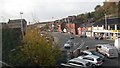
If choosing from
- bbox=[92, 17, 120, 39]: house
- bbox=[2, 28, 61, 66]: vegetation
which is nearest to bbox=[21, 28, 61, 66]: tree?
bbox=[2, 28, 61, 66]: vegetation

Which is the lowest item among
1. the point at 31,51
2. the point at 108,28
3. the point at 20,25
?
Result: the point at 31,51

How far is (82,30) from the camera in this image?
112 metres

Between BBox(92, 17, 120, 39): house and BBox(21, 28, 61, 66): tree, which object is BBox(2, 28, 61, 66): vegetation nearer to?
BBox(21, 28, 61, 66): tree

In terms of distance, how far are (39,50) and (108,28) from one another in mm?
64094

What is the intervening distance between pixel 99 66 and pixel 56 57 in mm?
8633

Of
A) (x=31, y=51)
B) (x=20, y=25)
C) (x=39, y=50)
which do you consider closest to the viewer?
(x=39, y=50)

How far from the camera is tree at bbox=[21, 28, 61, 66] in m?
23.2

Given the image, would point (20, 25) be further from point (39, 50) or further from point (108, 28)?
point (39, 50)

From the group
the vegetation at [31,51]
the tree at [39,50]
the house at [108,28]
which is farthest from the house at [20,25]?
the house at [108,28]

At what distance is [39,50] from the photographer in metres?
23.4

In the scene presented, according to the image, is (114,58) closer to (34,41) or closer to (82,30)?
(34,41)

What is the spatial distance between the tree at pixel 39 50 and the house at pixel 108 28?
53.9 metres

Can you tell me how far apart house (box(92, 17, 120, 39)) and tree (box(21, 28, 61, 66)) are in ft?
177

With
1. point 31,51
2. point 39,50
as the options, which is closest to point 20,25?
point 31,51
